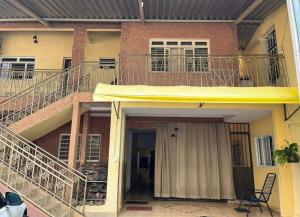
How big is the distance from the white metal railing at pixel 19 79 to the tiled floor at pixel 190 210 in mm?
7040

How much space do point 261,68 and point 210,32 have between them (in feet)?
8.63

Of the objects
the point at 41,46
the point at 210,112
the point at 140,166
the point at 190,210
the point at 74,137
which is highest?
the point at 41,46

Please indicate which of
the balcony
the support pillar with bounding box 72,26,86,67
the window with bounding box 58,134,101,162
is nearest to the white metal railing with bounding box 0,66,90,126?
the support pillar with bounding box 72,26,86,67

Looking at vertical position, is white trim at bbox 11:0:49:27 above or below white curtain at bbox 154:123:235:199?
above

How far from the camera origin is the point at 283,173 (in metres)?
8.59

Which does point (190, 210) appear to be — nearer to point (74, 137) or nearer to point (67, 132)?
point (74, 137)

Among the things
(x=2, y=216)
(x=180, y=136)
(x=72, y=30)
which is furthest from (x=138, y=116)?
(x=2, y=216)

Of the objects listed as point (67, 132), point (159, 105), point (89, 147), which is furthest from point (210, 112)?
point (67, 132)

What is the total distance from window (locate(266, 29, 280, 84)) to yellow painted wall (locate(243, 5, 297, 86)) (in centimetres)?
19

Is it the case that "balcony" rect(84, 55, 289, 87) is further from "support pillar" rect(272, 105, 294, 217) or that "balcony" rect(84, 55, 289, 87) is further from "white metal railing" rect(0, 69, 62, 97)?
"white metal railing" rect(0, 69, 62, 97)

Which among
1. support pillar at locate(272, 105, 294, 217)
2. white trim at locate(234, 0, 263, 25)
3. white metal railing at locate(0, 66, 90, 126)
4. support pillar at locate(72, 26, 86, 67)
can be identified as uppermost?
white trim at locate(234, 0, 263, 25)

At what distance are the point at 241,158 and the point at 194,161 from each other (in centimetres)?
253

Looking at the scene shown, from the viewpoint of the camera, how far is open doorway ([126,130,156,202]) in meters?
12.4

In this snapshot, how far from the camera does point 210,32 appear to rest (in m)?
11.3
